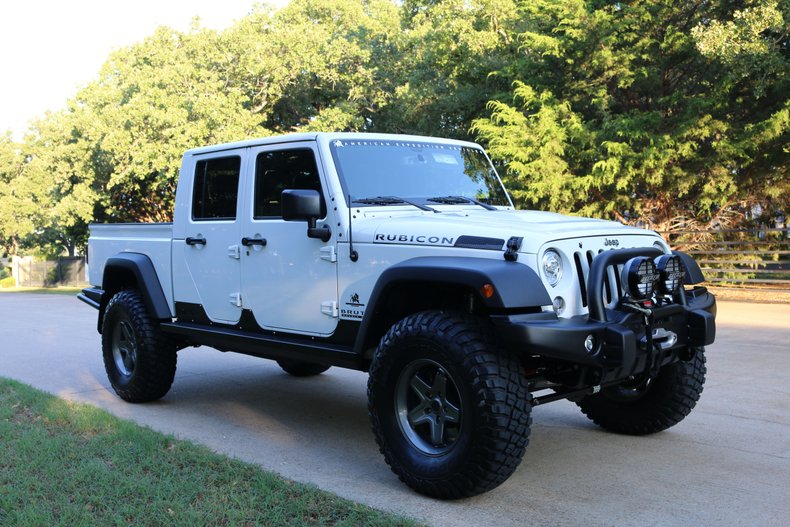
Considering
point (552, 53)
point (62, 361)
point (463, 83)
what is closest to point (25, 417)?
point (62, 361)

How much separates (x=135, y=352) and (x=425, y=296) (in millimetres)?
3255

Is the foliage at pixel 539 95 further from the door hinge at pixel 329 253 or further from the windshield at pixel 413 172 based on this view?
the door hinge at pixel 329 253

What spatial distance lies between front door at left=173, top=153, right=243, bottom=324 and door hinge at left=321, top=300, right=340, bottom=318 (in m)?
1.00

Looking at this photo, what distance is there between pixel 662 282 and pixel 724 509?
Answer: 127 cm

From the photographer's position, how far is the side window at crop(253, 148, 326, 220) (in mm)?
5586

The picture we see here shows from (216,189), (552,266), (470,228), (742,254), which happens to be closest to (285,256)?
(216,189)

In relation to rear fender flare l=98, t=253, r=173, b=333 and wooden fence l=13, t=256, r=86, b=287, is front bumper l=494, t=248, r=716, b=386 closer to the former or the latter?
rear fender flare l=98, t=253, r=173, b=333

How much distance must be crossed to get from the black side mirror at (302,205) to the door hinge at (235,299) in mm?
1092

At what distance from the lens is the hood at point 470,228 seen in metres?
4.45

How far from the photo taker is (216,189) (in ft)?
21.1

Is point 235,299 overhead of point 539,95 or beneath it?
beneath

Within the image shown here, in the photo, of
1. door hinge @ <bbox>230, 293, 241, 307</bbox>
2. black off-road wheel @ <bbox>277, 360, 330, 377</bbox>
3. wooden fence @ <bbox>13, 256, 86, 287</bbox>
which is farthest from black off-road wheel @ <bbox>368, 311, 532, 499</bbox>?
wooden fence @ <bbox>13, 256, 86, 287</bbox>

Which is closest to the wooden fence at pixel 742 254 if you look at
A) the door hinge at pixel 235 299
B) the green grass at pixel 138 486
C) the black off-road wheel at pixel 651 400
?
the black off-road wheel at pixel 651 400

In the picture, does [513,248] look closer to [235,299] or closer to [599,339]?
[599,339]
